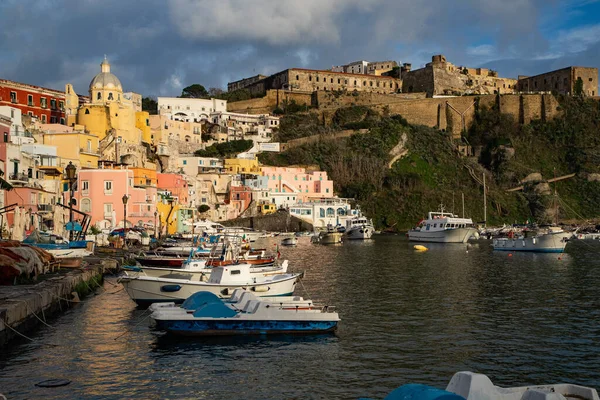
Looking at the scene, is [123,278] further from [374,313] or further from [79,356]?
[374,313]

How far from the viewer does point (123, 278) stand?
2416cm

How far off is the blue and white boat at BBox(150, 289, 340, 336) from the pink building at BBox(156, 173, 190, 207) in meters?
55.6

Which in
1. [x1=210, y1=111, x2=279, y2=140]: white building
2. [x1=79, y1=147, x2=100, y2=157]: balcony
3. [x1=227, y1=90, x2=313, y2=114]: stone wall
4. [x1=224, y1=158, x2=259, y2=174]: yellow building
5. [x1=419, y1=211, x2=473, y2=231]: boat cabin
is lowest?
[x1=419, y1=211, x2=473, y2=231]: boat cabin

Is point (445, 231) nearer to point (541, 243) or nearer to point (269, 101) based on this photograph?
point (541, 243)

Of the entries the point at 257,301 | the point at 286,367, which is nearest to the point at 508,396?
the point at 286,367

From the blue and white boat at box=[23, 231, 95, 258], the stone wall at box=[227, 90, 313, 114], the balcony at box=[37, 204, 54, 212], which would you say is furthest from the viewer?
the stone wall at box=[227, 90, 313, 114]

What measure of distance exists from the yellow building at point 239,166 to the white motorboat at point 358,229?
69.6 feet

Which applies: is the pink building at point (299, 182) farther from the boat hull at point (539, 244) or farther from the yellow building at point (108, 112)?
the boat hull at point (539, 244)

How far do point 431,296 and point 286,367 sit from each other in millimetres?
13624

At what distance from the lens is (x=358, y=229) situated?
80.9m

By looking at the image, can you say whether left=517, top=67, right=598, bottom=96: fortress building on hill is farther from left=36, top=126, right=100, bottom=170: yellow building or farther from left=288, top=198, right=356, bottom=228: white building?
left=36, top=126, right=100, bottom=170: yellow building

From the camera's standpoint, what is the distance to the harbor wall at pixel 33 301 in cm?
1741

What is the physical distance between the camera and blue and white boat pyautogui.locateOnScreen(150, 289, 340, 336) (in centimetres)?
1914

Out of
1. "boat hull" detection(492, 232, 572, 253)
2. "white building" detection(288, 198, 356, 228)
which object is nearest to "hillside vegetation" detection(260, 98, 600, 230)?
"white building" detection(288, 198, 356, 228)
